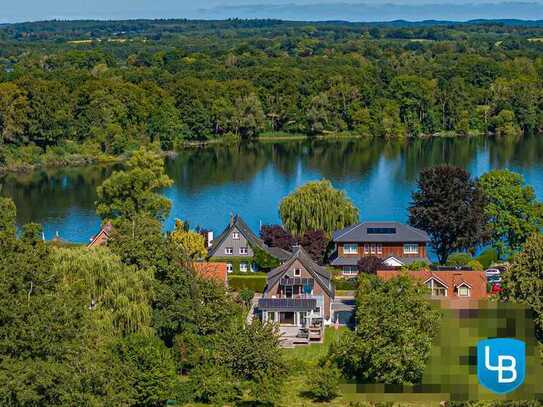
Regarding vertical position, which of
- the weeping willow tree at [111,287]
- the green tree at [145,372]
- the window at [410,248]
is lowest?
the window at [410,248]

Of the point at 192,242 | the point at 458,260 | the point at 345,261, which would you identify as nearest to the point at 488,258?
the point at 458,260

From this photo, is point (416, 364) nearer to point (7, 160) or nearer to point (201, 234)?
point (201, 234)

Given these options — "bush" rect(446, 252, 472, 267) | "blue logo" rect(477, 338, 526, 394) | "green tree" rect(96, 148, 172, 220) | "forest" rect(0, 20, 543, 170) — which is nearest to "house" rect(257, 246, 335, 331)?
"bush" rect(446, 252, 472, 267)

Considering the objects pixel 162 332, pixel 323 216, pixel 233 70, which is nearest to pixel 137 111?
pixel 233 70

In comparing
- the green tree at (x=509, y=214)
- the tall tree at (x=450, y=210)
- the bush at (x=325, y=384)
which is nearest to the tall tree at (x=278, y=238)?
the tall tree at (x=450, y=210)

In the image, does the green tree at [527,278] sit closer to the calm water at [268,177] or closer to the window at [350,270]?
the window at [350,270]

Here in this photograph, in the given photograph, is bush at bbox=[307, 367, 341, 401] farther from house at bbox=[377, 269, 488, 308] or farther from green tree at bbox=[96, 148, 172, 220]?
green tree at bbox=[96, 148, 172, 220]
